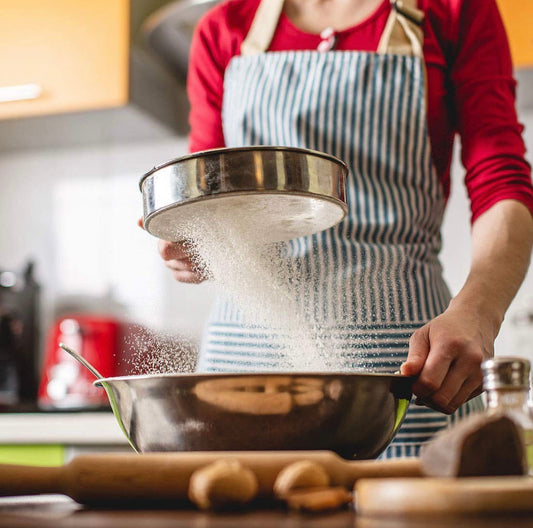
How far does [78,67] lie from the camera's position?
1.65 meters

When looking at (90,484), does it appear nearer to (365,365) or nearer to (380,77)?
(365,365)

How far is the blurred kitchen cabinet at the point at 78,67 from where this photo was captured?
64.2 inches

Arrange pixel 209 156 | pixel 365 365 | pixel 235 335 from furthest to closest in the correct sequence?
pixel 235 335, pixel 365 365, pixel 209 156

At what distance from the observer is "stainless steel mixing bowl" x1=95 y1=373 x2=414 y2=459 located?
48 centimetres

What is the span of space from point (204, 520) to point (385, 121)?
2.34 feet

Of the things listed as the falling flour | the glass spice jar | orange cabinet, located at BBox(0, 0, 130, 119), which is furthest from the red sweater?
orange cabinet, located at BBox(0, 0, 130, 119)

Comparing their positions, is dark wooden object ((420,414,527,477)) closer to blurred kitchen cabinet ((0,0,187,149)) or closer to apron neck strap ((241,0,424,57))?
apron neck strap ((241,0,424,57))

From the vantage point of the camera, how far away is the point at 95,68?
5.37ft

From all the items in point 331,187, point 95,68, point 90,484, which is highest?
point 95,68

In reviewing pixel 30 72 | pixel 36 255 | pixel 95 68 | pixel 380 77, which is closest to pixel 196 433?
pixel 380 77

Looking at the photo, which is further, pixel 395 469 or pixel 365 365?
pixel 365 365

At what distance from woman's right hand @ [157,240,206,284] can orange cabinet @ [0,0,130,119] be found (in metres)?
1.00

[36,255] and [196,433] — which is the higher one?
[36,255]

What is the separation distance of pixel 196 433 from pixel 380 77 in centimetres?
63
